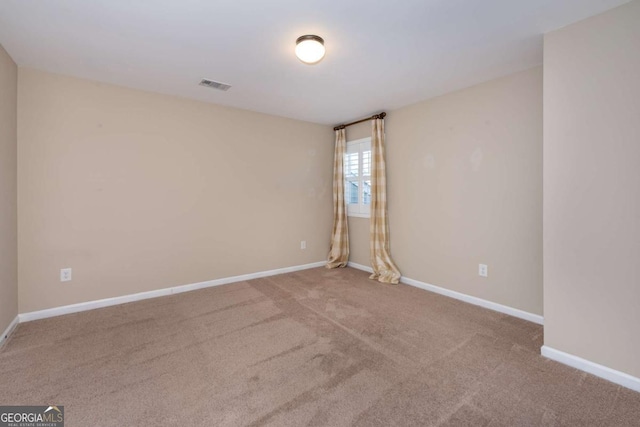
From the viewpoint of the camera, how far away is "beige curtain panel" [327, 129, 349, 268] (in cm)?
448

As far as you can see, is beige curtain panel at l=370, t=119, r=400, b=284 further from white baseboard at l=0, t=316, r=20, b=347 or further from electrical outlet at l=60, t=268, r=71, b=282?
white baseboard at l=0, t=316, r=20, b=347

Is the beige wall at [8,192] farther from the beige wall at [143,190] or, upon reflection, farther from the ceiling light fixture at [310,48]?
the ceiling light fixture at [310,48]

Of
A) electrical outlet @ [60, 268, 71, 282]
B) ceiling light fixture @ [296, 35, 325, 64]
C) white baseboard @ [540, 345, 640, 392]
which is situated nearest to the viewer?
white baseboard @ [540, 345, 640, 392]

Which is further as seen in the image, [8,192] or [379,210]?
[379,210]

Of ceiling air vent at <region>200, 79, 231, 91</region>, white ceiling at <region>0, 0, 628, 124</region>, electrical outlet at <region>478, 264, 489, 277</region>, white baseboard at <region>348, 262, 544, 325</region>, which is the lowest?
white baseboard at <region>348, 262, 544, 325</region>

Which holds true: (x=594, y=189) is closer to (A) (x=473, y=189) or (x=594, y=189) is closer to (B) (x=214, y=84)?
(A) (x=473, y=189)

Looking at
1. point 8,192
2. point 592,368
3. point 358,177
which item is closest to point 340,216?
point 358,177

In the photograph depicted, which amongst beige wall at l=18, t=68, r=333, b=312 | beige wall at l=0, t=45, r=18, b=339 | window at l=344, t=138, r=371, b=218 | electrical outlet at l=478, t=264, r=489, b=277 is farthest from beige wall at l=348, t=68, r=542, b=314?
beige wall at l=0, t=45, r=18, b=339

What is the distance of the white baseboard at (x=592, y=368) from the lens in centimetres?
170

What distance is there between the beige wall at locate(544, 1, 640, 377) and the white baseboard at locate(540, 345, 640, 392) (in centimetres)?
3

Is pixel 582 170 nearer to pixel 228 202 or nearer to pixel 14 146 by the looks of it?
pixel 228 202

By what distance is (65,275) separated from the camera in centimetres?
273

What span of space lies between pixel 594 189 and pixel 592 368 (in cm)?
118

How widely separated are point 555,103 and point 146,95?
12.5 ft
